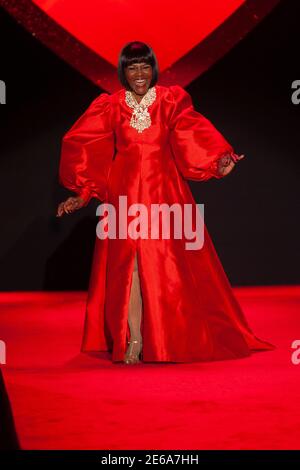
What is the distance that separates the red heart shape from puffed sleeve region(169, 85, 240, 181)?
2.53 metres

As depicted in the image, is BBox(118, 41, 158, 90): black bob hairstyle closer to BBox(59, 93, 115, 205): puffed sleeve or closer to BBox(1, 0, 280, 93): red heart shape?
BBox(59, 93, 115, 205): puffed sleeve

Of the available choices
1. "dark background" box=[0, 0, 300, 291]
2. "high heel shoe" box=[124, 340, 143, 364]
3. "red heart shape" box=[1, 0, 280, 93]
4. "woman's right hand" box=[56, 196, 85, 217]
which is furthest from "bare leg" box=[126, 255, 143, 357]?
"dark background" box=[0, 0, 300, 291]

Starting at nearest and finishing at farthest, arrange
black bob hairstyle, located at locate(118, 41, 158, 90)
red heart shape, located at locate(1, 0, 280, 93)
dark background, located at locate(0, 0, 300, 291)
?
black bob hairstyle, located at locate(118, 41, 158, 90) → red heart shape, located at locate(1, 0, 280, 93) → dark background, located at locate(0, 0, 300, 291)

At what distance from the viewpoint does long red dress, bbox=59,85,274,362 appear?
148 inches

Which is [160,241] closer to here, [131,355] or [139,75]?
[131,355]

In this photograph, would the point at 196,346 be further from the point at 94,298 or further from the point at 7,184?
the point at 7,184

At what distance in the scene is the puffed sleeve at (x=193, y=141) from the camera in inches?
150

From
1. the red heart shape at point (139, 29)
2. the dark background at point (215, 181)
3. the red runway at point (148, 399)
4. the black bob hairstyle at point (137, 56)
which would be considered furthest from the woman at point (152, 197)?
the dark background at point (215, 181)

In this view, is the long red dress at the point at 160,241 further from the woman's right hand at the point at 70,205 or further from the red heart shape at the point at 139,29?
the red heart shape at the point at 139,29

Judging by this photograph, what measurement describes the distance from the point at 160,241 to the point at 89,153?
0.47 m
